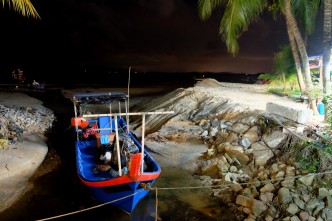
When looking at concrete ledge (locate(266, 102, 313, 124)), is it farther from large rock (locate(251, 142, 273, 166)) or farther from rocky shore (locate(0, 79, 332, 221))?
large rock (locate(251, 142, 273, 166))

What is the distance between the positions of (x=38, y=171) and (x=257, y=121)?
9.11 meters

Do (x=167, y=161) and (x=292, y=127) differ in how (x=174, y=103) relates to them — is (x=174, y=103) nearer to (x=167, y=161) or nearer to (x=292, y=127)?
(x=167, y=161)

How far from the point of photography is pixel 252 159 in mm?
9672

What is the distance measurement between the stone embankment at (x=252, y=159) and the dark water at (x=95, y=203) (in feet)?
2.03

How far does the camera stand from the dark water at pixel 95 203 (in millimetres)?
7391

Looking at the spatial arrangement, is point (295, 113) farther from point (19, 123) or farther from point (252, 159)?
point (19, 123)

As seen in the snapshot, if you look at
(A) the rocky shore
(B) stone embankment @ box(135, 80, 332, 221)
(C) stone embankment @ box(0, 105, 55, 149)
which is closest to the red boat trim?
(B) stone embankment @ box(135, 80, 332, 221)

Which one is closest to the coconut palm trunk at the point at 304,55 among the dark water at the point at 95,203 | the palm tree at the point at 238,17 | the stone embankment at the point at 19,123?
the palm tree at the point at 238,17

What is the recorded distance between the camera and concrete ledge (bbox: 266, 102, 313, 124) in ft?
31.8

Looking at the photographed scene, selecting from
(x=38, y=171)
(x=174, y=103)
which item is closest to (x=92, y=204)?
(x=38, y=171)

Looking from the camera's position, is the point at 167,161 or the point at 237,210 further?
the point at 167,161

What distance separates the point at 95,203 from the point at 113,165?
1293 mm

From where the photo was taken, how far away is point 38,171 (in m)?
10.3

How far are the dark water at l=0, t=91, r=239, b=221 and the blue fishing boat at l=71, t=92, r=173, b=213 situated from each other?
0.46 m
